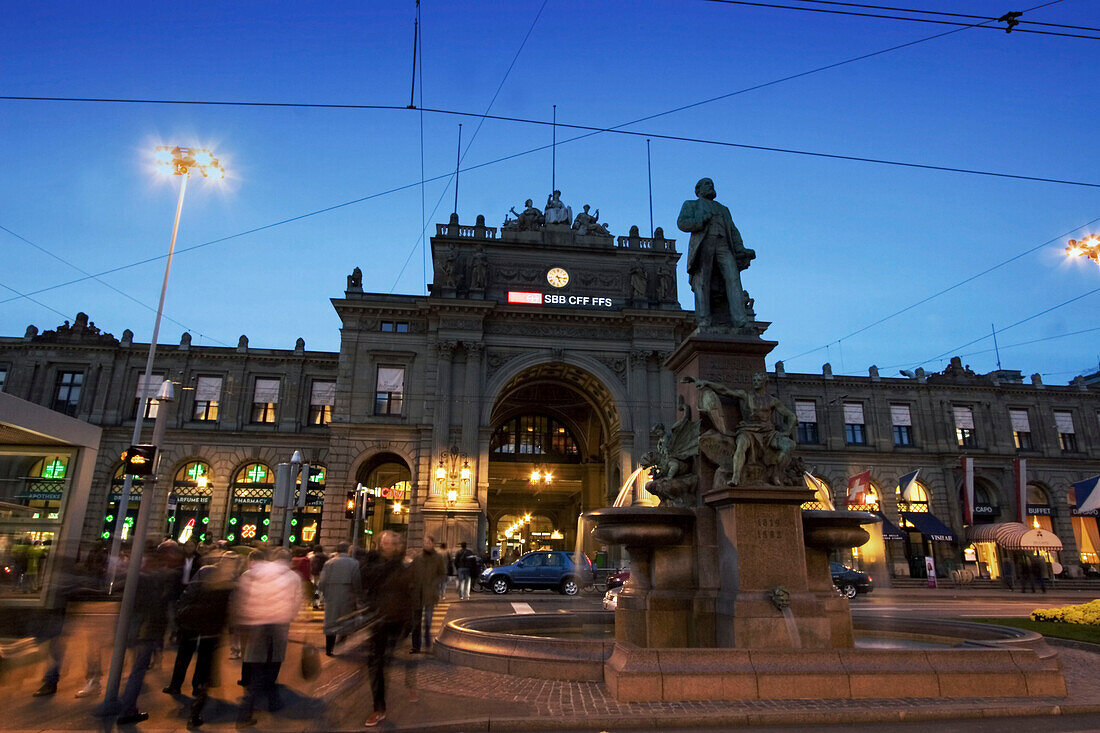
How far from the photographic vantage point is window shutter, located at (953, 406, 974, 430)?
162 feet

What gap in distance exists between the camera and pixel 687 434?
10648mm

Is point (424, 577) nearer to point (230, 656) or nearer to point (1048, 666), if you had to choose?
point (230, 656)

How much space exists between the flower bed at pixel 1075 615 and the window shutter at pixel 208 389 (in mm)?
45391

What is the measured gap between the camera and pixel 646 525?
9602mm

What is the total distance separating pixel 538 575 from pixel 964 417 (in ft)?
129

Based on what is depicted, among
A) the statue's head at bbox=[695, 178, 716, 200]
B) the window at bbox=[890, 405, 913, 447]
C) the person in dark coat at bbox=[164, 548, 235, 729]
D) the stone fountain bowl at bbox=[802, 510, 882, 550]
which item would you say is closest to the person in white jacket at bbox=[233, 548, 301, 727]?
the person in dark coat at bbox=[164, 548, 235, 729]

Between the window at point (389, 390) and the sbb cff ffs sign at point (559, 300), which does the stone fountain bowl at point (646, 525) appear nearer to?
the sbb cff ffs sign at point (559, 300)

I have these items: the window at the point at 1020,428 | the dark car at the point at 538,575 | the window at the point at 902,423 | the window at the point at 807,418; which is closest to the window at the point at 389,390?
the dark car at the point at 538,575

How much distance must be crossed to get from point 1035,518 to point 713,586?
50546 millimetres

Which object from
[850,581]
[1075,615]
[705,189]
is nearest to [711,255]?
[705,189]

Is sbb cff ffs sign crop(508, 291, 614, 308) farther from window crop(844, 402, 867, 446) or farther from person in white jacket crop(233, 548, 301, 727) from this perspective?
person in white jacket crop(233, 548, 301, 727)

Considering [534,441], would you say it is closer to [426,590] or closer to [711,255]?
[426,590]

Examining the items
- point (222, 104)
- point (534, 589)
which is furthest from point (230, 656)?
point (534, 589)

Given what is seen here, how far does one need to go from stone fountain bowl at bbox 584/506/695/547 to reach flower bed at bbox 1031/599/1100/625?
12353 millimetres
